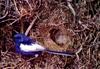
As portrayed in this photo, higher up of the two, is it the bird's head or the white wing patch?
the bird's head

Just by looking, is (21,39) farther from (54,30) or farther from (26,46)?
(54,30)

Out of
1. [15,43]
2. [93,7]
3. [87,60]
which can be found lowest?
[87,60]

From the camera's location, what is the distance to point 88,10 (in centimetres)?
292

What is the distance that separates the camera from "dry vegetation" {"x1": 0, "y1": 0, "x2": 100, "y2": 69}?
9.45 ft

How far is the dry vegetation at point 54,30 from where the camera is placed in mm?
2879

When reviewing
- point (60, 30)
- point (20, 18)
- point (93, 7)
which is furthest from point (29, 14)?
point (93, 7)

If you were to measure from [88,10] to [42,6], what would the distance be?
0.33m

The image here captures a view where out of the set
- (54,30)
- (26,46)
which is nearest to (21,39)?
(26,46)

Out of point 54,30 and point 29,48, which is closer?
point 29,48

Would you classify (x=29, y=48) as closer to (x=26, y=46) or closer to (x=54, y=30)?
(x=26, y=46)

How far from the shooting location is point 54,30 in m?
2.93

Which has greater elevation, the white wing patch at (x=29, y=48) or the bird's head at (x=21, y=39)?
the bird's head at (x=21, y=39)

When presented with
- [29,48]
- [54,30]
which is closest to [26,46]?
[29,48]

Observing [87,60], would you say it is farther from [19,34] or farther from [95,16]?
[19,34]
